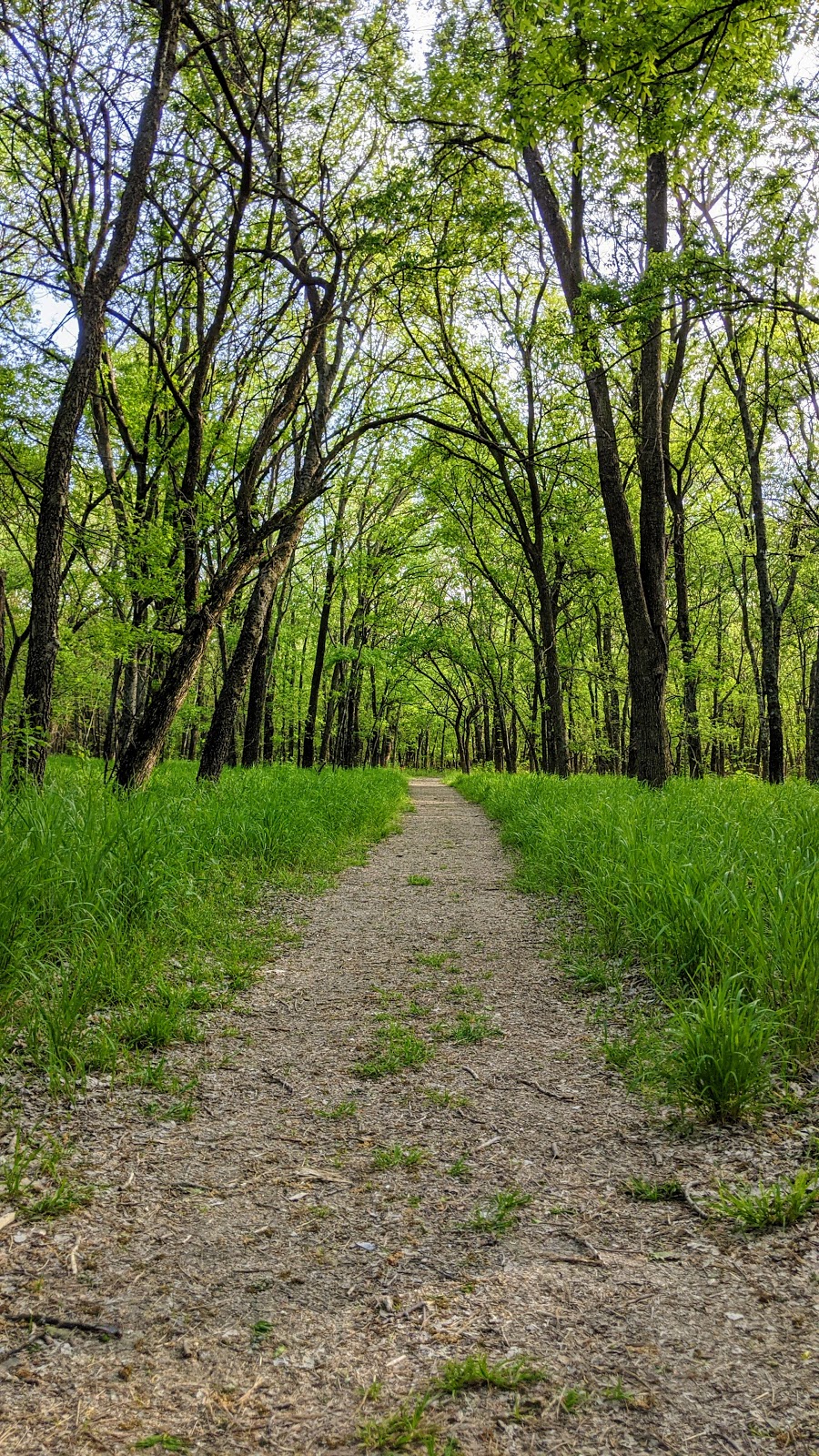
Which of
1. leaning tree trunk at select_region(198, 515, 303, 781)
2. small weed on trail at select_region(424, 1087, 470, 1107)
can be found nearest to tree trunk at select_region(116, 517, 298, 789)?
leaning tree trunk at select_region(198, 515, 303, 781)

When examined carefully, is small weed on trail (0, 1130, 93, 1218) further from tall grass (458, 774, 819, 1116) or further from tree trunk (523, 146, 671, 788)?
tree trunk (523, 146, 671, 788)

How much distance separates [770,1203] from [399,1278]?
1142mm

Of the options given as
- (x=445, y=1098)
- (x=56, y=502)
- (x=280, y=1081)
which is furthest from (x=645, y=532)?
(x=280, y=1081)

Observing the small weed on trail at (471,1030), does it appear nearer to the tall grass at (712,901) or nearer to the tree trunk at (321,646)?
the tall grass at (712,901)

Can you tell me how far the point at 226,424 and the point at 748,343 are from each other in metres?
11.0

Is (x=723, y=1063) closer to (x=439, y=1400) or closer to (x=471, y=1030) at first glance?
(x=471, y=1030)

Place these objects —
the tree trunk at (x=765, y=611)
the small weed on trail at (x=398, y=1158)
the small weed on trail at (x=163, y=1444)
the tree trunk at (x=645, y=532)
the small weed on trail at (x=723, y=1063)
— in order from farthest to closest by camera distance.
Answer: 1. the tree trunk at (x=765, y=611)
2. the tree trunk at (x=645, y=532)
3. the small weed on trail at (x=723, y=1063)
4. the small weed on trail at (x=398, y=1158)
5. the small weed on trail at (x=163, y=1444)

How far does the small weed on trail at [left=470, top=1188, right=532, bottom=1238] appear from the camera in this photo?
216cm

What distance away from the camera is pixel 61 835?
4344mm

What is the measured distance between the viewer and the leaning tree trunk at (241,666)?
10.3 m

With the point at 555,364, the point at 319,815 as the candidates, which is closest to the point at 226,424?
the point at 555,364

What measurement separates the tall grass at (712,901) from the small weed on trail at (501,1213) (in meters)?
0.87

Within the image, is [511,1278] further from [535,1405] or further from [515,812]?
[515,812]

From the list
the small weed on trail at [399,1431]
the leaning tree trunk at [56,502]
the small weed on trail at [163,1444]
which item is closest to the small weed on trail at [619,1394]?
the small weed on trail at [399,1431]
